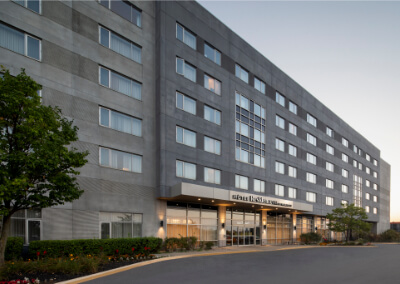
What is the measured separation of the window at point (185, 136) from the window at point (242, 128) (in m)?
6.96

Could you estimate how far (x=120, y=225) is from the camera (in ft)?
82.1

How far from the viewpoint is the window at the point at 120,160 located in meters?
24.7

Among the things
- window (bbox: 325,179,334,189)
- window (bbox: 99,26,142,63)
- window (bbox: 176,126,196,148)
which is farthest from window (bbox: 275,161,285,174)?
window (bbox: 99,26,142,63)

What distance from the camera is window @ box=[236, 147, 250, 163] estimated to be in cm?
3594

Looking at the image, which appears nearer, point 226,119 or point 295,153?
point 226,119

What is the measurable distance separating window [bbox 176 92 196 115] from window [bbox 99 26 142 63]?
4.56m

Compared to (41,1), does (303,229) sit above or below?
below

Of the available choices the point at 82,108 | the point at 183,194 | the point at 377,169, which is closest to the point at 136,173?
the point at 183,194

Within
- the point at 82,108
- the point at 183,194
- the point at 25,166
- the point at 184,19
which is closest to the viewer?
the point at 25,166

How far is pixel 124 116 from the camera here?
26359mm

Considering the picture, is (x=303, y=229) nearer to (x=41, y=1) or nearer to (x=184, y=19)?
(x=184, y=19)

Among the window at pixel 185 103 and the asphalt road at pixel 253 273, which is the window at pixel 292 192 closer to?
the window at pixel 185 103

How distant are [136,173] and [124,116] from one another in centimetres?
443

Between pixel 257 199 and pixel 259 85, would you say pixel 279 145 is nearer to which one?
pixel 259 85
